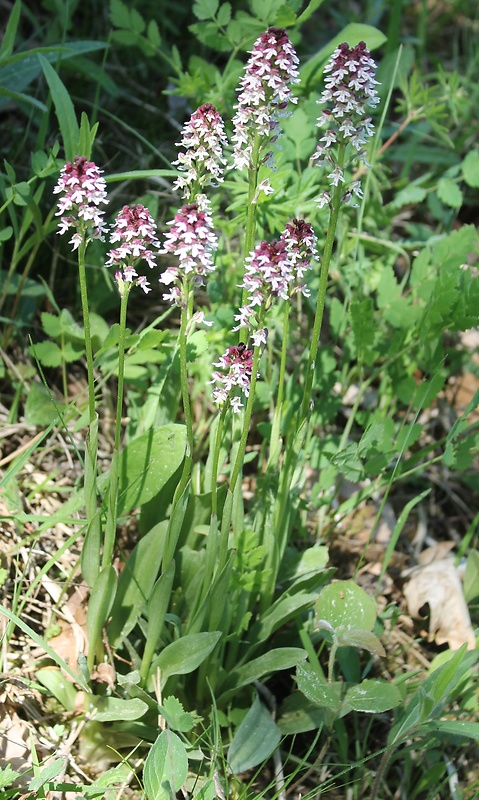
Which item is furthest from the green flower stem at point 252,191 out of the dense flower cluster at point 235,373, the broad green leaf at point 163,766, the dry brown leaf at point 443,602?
the dry brown leaf at point 443,602

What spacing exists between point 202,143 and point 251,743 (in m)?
1.65

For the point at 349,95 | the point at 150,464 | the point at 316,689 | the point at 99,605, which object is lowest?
the point at 316,689

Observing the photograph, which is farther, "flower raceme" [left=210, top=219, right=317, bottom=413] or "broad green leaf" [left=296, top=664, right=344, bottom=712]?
"broad green leaf" [left=296, top=664, right=344, bottom=712]

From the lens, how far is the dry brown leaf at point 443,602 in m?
2.96

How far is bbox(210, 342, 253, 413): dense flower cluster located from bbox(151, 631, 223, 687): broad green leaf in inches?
25.5

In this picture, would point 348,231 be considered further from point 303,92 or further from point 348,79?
point 348,79

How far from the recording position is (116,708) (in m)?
2.20

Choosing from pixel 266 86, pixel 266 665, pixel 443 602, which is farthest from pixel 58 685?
pixel 266 86

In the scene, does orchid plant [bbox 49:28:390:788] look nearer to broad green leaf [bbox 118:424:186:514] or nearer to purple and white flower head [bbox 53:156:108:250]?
purple and white flower head [bbox 53:156:108:250]

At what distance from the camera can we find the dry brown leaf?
9.72 feet

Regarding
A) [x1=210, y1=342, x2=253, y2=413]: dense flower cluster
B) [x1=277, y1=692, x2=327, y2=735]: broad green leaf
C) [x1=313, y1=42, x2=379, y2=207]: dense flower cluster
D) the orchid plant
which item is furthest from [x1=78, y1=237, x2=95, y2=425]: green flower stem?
[x1=277, y1=692, x2=327, y2=735]: broad green leaf

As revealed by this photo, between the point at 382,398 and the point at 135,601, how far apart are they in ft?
5.01

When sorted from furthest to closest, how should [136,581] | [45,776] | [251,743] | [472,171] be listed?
[472,171] < [136,581] < [251,743] < [45,776]

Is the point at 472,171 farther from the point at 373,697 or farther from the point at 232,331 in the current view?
the point at 373,697
